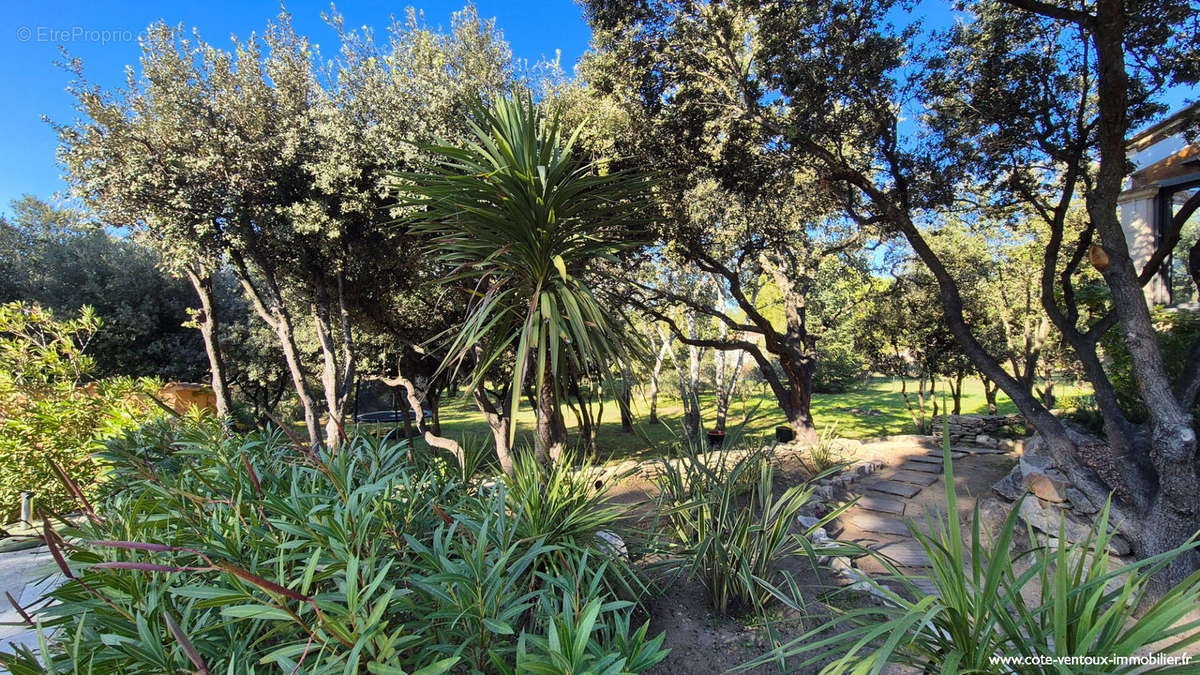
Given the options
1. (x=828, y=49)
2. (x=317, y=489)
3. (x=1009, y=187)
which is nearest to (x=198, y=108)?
(x=317, y=489)

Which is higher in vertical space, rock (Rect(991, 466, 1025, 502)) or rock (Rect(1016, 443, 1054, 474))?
rock (Rect(1016, 443, 1054, 474))

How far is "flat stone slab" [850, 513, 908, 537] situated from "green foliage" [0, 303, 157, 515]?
6.71m

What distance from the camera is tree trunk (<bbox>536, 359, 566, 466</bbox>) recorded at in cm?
289

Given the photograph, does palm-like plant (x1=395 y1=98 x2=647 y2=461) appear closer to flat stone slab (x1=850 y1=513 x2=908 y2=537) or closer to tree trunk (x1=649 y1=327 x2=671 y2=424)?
tree trunk (x1=649 y1=327 x2=671 y2=424)

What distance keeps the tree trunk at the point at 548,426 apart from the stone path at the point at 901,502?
2.12m

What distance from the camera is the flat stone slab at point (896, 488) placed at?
541cm

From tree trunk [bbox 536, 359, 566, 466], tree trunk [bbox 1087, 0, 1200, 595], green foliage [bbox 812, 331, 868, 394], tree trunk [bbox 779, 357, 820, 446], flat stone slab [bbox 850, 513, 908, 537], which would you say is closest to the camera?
tree trunk [bbox 536, 359, 566, 466]

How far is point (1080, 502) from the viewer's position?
3975mm

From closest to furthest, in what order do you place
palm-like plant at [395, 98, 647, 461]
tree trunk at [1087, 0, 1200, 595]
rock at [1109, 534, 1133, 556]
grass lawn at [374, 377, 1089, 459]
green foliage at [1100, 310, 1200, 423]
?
palm-like plant at [395, 98, 647, 461] < tree trunk at [1087, 0, 1200, 595] < rock at [1109, 534, 1133, 556] < green foliage at [1100, 310, 1200, 423] < grass lawn at [374, 377, 1089, 459]

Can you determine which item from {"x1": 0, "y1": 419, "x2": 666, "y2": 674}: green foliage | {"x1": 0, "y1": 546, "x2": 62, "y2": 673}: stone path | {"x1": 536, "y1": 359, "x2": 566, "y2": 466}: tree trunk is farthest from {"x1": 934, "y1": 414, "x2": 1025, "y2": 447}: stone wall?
{"x1": 0, "y1": 546, "x2": 62, "y2": 673}: stone path

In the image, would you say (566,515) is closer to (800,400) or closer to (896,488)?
(896,488)

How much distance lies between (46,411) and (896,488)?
891 centimetres

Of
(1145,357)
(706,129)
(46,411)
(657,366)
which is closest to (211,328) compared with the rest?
(46,411)

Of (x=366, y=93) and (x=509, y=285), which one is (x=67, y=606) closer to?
(x=509, y=285)
